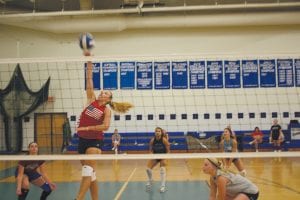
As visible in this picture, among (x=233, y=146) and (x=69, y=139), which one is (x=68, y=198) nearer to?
(x=233, y=146)

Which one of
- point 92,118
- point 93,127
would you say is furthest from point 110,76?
point 93,127

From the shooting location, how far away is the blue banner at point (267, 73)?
48.0 feet

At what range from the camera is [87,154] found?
205 inches

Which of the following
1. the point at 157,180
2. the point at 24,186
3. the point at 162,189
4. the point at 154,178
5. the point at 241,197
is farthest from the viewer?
the point at 154,178

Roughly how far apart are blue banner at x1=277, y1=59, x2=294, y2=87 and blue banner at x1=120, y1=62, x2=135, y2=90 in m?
5.72

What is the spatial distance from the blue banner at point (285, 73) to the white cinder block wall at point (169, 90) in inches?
10.8

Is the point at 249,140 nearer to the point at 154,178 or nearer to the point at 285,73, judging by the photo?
the point at 285,73

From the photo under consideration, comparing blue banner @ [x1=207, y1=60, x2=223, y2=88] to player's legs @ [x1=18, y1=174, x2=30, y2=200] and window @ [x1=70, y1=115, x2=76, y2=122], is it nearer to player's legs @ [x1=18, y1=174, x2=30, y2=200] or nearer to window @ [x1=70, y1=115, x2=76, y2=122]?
window @ [x1=70, y1=115, x2=76, y2=122]

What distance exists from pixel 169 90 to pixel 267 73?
3892 millimetres

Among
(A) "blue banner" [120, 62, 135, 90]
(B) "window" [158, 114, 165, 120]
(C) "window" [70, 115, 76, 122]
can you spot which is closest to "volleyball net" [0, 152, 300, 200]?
(B) "window" [158, 114, 165, 120]

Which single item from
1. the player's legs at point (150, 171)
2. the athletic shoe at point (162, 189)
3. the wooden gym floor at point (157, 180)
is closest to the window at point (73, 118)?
the wooden gym floor at point (157, 180)

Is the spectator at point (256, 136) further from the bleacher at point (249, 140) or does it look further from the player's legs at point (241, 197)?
the player's legs at point (241, 197)

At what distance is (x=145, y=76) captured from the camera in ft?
49.0

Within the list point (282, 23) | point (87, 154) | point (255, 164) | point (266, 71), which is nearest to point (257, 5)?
point (282, 23)
